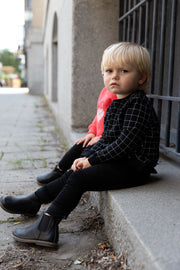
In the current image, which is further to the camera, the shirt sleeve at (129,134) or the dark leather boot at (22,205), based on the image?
the dark leather boot at (22,205)

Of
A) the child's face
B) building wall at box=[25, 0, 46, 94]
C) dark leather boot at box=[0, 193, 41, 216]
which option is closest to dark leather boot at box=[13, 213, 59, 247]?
dark leather boot at box=[0, 193, 41, 216]

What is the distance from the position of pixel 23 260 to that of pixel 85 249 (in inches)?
13.9

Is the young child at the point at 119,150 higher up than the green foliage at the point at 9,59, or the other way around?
the green foliage at the point at 9,59


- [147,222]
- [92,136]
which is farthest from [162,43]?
[147,222]

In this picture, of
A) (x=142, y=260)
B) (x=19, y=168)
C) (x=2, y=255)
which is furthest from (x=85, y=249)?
(x=19, y=168)

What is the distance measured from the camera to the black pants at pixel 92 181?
1853 millimetres

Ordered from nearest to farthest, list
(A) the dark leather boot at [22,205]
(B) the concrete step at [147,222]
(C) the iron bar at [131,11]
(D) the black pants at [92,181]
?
1. (B) the concrete step at [147,222]
2. (D) the black pants at [92,181]
3. (A) the dark leather boot at [22,205]
4. (C) the iron bar at [131,11]

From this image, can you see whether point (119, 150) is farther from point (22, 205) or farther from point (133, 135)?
point (22, 205)

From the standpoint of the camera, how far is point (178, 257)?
1.20 m

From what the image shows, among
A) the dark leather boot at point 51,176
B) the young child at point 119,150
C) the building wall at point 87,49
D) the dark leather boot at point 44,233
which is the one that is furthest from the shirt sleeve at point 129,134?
the building wall at point 87,49

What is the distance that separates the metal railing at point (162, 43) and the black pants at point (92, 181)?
60 cm

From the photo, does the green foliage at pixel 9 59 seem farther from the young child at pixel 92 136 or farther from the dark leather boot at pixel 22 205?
the dark leather boot at pixel 22 205

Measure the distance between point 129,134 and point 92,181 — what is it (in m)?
0.35

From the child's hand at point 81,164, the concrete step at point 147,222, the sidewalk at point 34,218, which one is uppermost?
the child's hand at point 81,164
